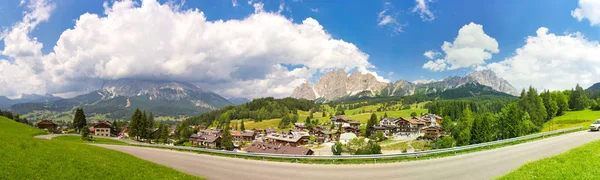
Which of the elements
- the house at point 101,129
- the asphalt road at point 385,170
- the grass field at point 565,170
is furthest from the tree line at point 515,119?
the house at point 101,129

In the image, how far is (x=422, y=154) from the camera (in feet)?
91.8

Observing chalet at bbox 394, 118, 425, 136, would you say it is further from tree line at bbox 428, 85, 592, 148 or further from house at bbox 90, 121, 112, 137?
house at bbox 90, 121, 112, 137

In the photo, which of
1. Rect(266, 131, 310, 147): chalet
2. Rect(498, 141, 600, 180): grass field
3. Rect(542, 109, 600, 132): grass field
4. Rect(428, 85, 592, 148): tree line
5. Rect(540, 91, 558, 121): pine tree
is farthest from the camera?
Rect(266, 131, 310, 147): chalet

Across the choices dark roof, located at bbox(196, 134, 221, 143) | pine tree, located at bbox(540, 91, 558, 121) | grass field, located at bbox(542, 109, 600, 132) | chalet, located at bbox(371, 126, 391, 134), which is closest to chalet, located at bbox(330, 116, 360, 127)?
chalet, located at bbox(371, 126, 391, 134)

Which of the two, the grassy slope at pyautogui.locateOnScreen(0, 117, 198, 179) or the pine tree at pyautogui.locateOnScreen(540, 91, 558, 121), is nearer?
the grassy slope at pyautogui.locateOnScreen(0, 117, 198, 179)

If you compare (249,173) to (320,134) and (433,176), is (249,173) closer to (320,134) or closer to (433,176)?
(433,176)

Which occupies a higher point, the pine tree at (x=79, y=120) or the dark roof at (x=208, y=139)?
the pine tree at (x=79, y=120)

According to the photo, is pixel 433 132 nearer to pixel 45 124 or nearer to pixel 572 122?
pixel 572 122

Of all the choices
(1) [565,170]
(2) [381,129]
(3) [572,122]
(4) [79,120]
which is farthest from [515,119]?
(4) [79,120]

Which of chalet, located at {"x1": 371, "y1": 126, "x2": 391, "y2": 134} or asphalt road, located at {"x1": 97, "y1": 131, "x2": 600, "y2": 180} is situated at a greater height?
asphalt road, located at {"x1": 97, "y1": 131, "x2": 600, "y2": 180}

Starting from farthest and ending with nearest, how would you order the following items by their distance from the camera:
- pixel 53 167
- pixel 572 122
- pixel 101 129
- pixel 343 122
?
pixel 343 122 → pixel 101 129 → pixel 572 122 → pixel 53 167

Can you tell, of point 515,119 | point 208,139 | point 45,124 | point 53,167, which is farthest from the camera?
point 45,124

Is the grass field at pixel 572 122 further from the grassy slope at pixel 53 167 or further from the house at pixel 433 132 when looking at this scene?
the grassy slope at pixel 53 167

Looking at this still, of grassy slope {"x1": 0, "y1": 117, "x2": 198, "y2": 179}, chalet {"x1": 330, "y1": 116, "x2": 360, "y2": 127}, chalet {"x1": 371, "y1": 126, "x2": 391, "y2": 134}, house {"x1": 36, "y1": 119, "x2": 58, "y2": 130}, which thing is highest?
grassy slope {"x1": 0, "y1": 117, "x2": 198, "y2": 179}
